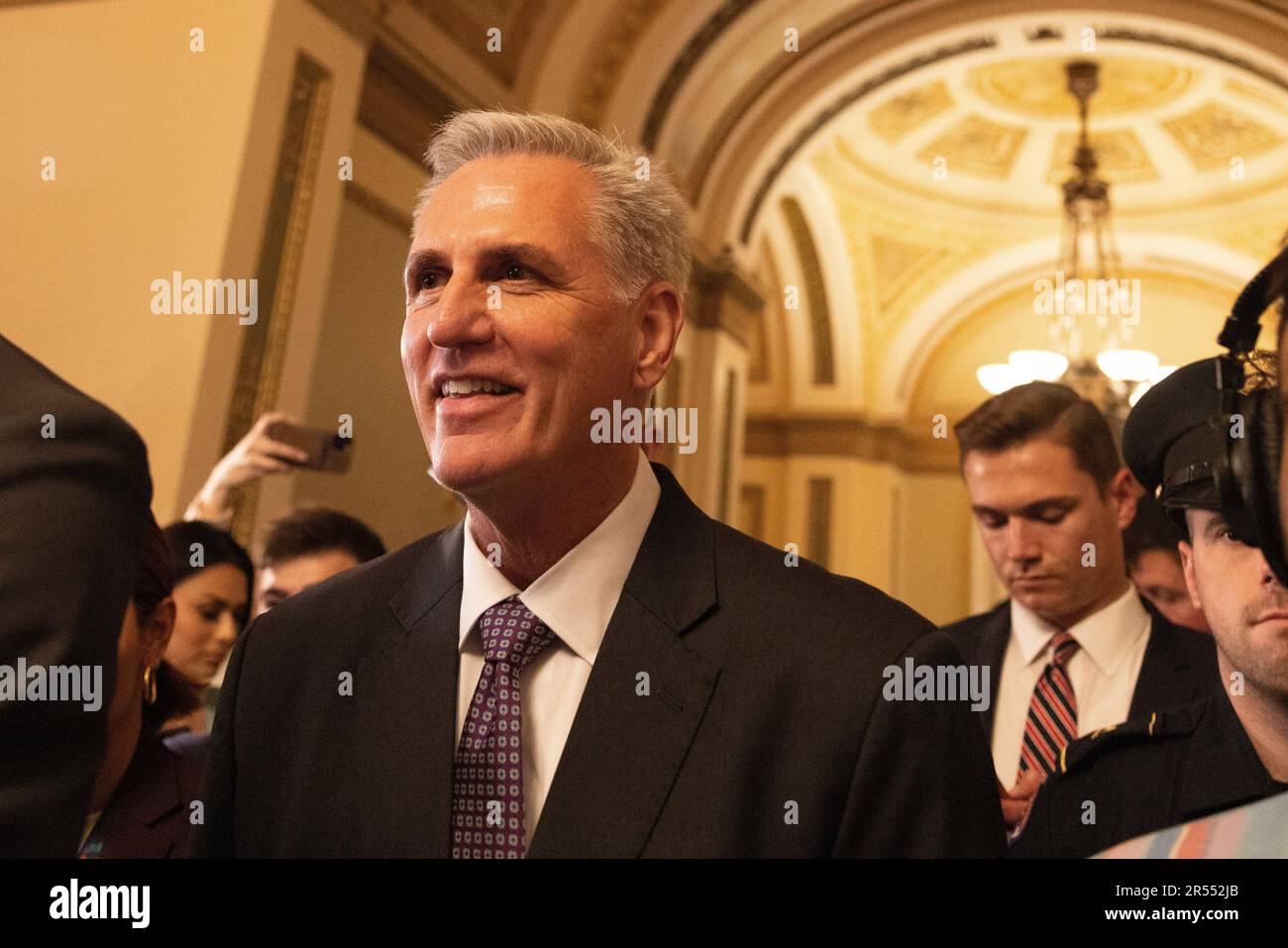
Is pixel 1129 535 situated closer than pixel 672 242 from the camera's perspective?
No

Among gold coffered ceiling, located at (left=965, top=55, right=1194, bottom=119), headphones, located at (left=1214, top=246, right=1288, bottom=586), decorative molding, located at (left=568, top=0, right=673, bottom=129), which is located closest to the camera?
headphones, located at (left=1214, top=246, right=1288, bottom=586)

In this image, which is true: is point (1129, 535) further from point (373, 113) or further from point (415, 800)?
point (373, 113)

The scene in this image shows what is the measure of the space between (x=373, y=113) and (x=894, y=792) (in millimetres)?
4836

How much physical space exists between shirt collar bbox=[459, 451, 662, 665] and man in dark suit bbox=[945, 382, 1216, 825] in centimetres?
109

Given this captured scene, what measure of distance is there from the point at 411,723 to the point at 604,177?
79 cm

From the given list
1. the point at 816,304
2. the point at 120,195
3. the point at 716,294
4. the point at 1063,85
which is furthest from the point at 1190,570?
the point at 816,304

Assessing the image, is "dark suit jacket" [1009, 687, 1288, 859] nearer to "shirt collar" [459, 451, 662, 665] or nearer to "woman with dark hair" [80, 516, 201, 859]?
"shirt collar" [459, 451, 662, 665]

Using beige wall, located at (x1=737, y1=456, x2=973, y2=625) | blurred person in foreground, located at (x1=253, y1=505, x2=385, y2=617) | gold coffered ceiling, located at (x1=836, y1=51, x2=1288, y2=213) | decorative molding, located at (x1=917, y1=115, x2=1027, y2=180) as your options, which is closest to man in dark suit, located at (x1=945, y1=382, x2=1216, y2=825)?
blurred person in foreground, located at (x1=253, y1=505, x2=385, y2=617)

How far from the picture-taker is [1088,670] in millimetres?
2549

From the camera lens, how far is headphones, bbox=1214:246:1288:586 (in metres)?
0.86

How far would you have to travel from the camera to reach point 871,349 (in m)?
14.1

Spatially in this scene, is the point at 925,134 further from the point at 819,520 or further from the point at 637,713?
the point at 637,713

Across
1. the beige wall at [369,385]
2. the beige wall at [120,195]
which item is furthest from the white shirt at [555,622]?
the beige wall at [369,385]
